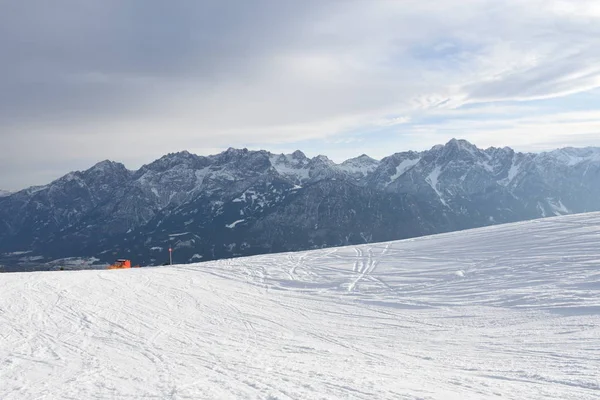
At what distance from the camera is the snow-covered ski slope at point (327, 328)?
946 centimetres

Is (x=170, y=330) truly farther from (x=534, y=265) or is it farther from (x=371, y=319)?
(x=534, y=265)

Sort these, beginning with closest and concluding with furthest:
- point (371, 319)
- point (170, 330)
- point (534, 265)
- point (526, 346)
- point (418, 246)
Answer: point (526, 346) → point (170, 330) → point (371, 319) → point (534, 265) → point (418, 246)

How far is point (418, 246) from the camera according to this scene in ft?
106

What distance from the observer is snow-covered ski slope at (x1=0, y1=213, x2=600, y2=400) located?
372 inches

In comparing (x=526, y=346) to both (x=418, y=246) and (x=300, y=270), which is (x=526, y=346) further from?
(x=418, y=246)

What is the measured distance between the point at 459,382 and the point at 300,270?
17739mm

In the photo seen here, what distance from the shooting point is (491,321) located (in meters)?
15.7

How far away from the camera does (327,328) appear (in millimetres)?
16078

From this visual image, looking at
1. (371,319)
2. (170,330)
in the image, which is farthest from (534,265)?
(170,330)

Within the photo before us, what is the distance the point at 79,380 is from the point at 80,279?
16879mm

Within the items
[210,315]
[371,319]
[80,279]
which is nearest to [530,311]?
[371,319]

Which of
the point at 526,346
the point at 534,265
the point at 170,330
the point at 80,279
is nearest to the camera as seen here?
the point at 526,346

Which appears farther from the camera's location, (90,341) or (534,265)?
(534,265)

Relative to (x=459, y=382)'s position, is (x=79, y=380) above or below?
above
